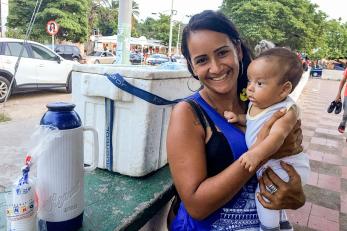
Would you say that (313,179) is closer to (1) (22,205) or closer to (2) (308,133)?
(2) (308,133)

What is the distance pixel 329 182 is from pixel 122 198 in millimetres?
3244

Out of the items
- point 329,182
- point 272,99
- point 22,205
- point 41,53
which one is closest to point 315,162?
point 329,182

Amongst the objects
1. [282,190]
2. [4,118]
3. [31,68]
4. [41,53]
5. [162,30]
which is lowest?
[4,118]

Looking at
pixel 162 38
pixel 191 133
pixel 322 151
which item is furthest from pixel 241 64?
pixel 162 38

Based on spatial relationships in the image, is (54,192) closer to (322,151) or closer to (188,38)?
(188,38)

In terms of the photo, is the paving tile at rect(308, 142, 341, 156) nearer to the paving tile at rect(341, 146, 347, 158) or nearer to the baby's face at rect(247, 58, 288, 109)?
the paving tile at rect(341, 146, 347, 158)

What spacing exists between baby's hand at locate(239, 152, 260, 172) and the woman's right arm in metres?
0.02

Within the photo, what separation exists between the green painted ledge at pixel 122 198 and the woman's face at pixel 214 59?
2.05 ft

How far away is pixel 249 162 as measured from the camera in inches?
44.8

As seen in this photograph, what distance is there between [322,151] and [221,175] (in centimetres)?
458

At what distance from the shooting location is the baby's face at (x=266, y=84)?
136 cm

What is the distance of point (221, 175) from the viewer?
1.17 metres

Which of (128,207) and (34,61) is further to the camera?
(34,61)

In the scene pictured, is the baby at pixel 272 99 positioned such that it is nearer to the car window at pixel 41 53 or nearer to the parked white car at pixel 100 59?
the car window at pixel 41 53
